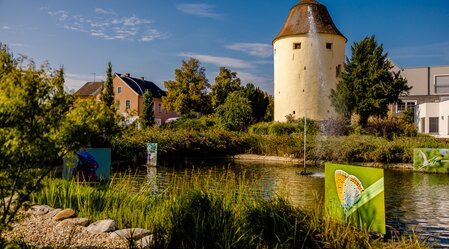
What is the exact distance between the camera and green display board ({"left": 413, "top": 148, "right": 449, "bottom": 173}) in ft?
52.6

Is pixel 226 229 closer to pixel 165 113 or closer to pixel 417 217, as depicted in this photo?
pixel 417 217

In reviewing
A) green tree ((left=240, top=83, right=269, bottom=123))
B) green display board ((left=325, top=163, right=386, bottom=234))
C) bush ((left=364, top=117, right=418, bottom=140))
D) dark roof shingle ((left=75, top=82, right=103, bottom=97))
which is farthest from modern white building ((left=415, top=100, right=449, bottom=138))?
dark roof shingle ((left=75, top=82, right=103, bottom=97))

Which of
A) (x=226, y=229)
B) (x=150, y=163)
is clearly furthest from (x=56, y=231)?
(x=150, y=163)

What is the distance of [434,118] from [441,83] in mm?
12321

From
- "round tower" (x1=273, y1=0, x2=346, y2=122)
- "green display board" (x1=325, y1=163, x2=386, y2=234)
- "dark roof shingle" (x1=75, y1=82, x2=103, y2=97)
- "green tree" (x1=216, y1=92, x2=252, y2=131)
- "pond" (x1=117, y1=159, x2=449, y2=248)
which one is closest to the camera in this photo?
"green display board" (x1=325, y1=163, x2=386, y2=234)

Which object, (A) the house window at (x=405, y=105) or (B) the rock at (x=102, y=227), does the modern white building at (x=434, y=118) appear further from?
(B) the rock at (x=102, y=227)

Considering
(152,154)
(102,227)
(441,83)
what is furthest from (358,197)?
(441,83)

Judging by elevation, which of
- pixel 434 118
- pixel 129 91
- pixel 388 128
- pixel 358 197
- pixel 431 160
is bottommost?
pixel 431 160

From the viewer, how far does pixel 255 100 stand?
37750 mm

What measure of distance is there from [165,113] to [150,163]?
3764cm

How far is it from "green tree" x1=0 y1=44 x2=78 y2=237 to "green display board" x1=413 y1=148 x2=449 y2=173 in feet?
52.6

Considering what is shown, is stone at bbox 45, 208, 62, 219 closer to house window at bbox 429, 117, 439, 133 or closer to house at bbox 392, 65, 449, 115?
house window at bbox 429, 117, 439, 133

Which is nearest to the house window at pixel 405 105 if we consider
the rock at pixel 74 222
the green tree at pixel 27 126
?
the rock at pixel 74 222

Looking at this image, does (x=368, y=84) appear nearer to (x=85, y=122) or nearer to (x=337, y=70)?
(x=337, y=70)
